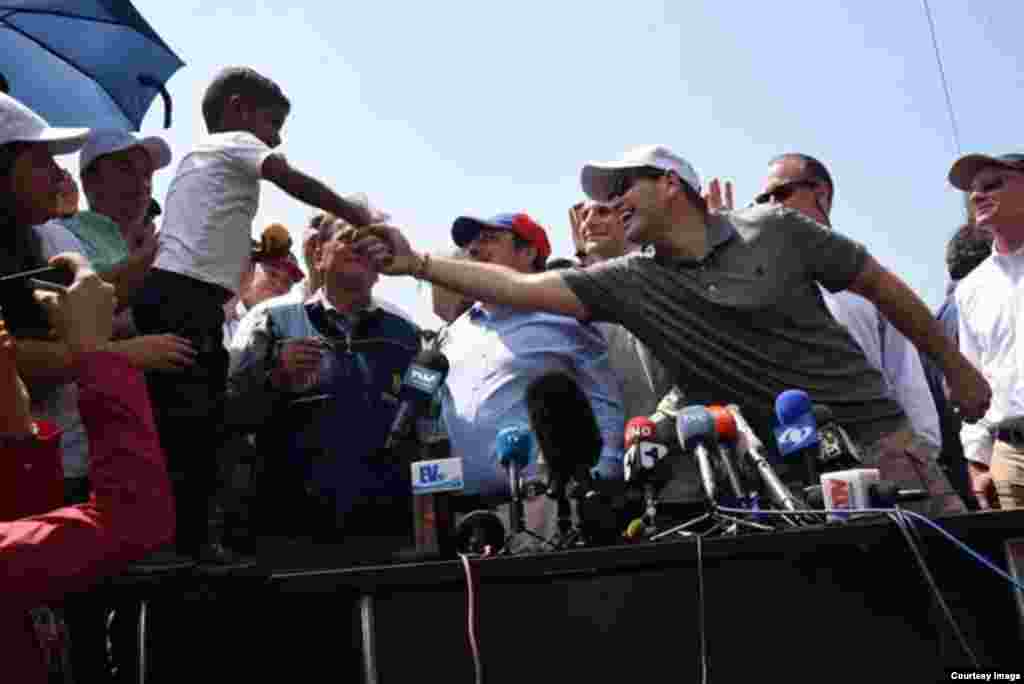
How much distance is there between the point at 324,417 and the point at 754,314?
1.73 meters

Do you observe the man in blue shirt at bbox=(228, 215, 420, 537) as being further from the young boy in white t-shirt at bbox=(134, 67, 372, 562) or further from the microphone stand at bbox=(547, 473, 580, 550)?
the microphone stand at bbox=(547, 473, 580, 550)

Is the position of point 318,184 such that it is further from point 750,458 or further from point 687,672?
point 687,672

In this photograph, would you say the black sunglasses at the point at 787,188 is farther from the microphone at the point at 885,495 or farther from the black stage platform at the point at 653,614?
the black stage platform at the point at 653,614

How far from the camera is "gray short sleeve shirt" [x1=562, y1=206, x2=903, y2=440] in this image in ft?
15.8

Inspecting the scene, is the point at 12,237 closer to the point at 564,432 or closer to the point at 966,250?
the point at 564,432

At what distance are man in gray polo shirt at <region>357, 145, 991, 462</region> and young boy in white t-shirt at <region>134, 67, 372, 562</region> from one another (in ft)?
1.44

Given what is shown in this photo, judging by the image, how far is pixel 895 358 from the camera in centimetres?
588

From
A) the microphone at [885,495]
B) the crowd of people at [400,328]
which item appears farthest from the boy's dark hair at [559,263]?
the microphone at [885,495]

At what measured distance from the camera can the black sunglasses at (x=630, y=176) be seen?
5312mm

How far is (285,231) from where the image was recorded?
20.7 feet

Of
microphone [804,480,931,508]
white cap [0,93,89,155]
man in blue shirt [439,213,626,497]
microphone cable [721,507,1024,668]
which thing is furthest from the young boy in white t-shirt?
microphone cable [721,507,1024,668]

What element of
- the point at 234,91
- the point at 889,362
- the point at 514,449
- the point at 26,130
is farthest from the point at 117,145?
the point at 889,362

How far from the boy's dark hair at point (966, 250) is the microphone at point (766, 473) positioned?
3.17m

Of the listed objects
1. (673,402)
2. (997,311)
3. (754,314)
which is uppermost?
(997,311)
